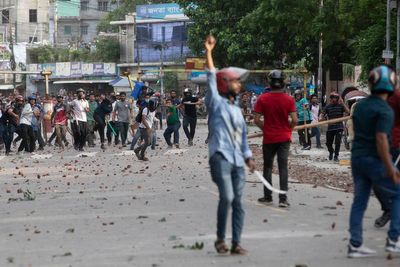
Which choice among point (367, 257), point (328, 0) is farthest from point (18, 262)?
point (328, 0)

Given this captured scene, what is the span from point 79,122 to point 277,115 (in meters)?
17.1

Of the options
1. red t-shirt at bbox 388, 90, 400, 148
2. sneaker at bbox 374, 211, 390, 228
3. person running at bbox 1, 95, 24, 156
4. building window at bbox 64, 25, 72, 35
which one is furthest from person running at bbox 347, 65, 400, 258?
building window at bbox 64, 25, 72, 35

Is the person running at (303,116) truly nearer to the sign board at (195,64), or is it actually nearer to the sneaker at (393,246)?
the sign board at (195,64)

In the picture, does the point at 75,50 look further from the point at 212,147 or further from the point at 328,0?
the point at 212,147

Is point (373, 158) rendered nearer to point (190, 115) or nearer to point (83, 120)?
point (83, 120)

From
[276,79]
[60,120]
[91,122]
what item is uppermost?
[276,79]

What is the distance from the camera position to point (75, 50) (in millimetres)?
89625

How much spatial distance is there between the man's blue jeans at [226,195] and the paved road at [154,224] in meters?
0.28

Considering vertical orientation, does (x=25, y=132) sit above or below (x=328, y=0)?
below

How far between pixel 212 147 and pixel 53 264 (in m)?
1.91

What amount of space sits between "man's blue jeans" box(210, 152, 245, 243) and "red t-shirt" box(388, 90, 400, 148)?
2040 mm

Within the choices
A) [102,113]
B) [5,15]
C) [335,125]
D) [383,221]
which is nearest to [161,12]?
[5,15]

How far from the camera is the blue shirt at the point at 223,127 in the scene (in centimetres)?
894

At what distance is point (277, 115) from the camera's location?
1284 centimetres
